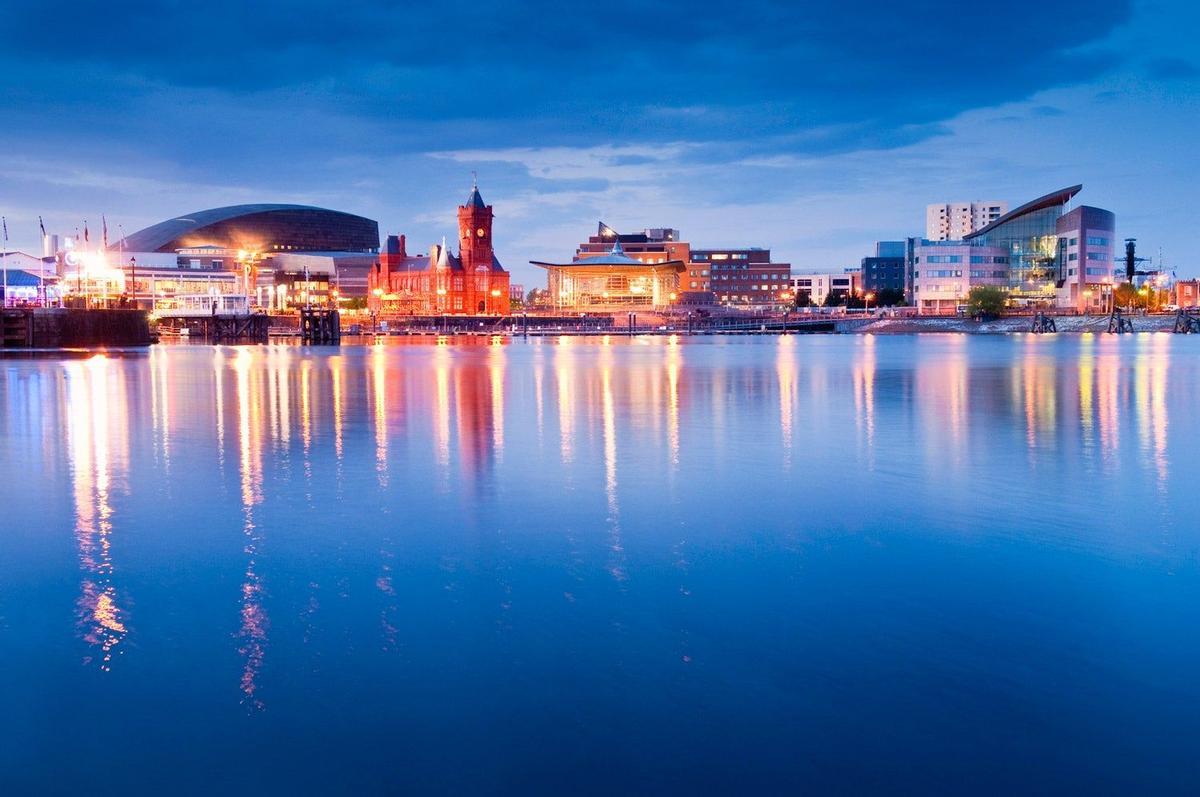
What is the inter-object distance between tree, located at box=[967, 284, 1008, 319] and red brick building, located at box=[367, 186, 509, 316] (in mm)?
72301

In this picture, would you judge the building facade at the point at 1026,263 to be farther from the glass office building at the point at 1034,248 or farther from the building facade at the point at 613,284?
the building facade at the point at 613,284

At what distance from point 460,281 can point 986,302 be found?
7892 centimetres

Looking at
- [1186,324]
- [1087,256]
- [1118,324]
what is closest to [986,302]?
[1118,324]

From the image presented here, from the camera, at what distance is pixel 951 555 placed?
9.80 metres

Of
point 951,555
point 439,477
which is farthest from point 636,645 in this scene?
point 439,477

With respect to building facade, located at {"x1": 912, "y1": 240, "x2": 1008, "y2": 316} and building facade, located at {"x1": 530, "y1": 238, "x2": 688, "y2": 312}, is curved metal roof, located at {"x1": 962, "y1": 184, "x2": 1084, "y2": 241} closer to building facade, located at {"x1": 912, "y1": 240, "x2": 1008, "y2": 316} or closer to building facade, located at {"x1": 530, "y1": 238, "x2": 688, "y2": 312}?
building facade, located at {"x1": 912, "y1": 240, "x2": 1008, "y2": 316}

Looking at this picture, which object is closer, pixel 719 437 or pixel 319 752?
pixel 319 752

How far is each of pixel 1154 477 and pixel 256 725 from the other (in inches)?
520

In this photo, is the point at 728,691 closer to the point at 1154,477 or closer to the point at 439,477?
the point at 439,477

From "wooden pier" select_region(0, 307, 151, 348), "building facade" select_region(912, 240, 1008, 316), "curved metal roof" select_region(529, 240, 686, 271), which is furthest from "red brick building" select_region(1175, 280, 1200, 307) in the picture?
"wooden pier" select_region(0, 307, 151, 348)

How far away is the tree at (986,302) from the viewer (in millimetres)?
131875

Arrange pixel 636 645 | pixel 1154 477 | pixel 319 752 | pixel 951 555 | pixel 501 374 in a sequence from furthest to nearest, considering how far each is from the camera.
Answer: pixel 501 374 < pixel 1154 477 < pixel 951 555 < pixel 636 645 < pixel 319 752

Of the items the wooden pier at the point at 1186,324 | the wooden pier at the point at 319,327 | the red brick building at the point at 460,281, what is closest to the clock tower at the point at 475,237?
the red brick building at the point at 460,281

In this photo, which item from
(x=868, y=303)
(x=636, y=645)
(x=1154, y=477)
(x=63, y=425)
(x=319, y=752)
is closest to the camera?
(x=319, y=752)
